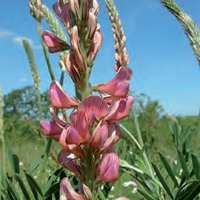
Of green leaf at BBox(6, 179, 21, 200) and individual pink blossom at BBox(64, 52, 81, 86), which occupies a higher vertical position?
individual pink blossom at BBox(64, 52, 81, 86)

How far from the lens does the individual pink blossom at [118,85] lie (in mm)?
710

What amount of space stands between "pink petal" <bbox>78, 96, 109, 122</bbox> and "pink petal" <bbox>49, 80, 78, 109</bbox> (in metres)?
0.04

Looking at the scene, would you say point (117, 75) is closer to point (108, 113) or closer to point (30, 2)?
point (108, 113)

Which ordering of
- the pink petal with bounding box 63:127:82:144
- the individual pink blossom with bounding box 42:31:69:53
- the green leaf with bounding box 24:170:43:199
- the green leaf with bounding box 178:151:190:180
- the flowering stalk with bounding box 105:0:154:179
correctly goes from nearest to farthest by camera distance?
the pink petal with bounding box 63:127:82:144, the individual pink blossom with bounding box 42:31:69:53, the green leaf with bounding box 24:170:43:199, the green leaf with bounding box 178:151:190:180, the flowering stalk with bounding box 105:0:154:179

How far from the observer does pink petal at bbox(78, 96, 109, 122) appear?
0.68m

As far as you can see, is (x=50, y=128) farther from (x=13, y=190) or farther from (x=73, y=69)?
(x=13, y=190)

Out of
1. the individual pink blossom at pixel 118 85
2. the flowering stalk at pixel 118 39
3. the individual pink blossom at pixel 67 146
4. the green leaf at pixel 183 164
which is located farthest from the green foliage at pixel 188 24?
the flowering stalk at pixel 118 39

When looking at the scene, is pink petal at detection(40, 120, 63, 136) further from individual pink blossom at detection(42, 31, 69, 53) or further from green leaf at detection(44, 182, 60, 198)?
green leaf at detection(44, 182, 60, 198)

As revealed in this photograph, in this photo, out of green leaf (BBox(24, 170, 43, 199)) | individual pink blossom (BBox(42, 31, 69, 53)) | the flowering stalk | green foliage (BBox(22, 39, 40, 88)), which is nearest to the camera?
individual pink blossom (BBox(42, 31, 69, 53))

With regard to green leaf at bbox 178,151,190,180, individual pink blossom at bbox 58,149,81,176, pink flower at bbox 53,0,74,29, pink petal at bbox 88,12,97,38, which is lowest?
green leaf at bbox 178,151,190,180

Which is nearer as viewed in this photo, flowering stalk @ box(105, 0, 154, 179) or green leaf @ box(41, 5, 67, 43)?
green leaf @ box(41, 5, 67, 43)

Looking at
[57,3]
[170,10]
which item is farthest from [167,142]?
[57,3]

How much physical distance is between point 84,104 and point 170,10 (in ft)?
2.29

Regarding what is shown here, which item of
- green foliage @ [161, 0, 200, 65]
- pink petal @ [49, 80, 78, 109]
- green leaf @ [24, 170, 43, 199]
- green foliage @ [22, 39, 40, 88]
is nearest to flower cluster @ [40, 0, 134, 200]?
pink petal @ [49, 80, 78, 109]
